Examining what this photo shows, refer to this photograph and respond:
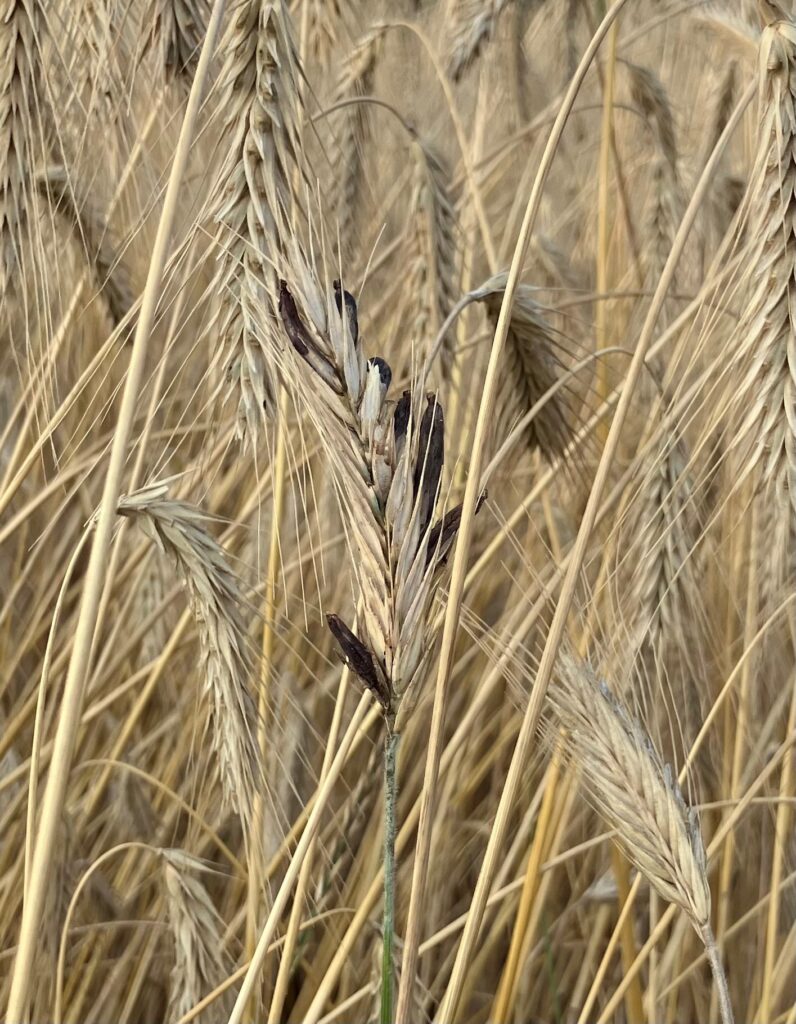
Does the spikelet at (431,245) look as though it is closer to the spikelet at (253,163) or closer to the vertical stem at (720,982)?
the spikelet at (253,163)

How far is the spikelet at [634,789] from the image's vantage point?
721 mm

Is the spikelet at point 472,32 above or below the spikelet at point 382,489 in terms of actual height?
above

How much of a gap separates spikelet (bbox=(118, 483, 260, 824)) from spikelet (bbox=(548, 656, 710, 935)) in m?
0.23

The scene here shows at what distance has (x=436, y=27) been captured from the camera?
2.49 metres

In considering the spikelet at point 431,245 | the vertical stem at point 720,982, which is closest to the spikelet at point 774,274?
the vertical stem at point 720,982

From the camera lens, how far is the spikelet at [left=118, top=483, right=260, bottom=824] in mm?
774

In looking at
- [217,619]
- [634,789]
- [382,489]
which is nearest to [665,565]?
[634,789]

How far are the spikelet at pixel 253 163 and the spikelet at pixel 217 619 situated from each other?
0.08m

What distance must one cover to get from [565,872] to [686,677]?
0.56 meters

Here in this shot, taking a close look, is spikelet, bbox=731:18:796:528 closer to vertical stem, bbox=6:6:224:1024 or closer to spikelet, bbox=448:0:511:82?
vertical stem, bbox=6:6:224:1024

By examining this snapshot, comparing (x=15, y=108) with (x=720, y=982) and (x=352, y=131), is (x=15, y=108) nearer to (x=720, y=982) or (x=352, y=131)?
(x=352, y=131)

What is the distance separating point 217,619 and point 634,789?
32 cm

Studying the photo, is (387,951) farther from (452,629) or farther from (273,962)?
(273,962)

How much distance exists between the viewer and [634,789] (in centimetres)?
77
